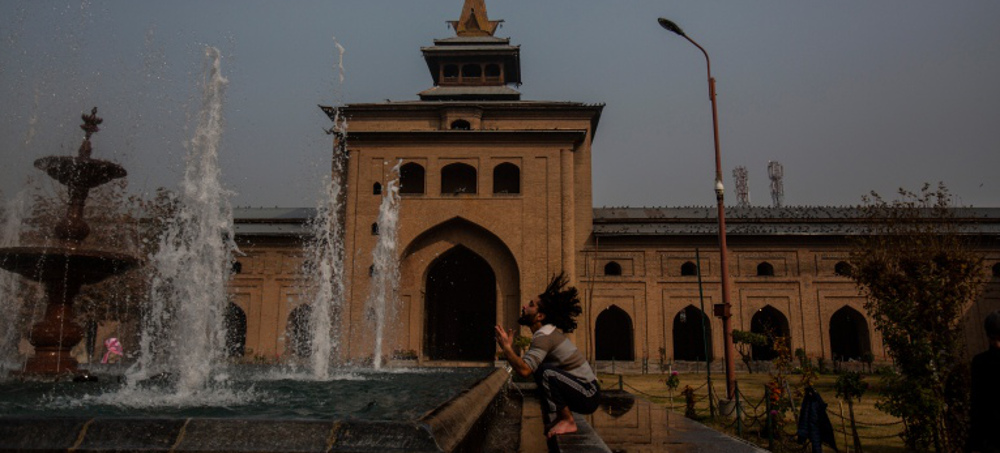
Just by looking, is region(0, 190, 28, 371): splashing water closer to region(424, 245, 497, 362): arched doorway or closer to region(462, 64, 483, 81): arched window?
region(424, 245, 497, 362): arched doorway

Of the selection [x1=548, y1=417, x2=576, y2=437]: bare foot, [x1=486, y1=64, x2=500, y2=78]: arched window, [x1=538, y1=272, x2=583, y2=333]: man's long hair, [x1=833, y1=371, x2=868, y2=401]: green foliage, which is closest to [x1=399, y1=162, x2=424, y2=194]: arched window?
[x1=486, y1=64, x2=500, y2=78]: arched window

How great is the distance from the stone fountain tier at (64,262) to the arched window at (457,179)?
16.0 metres

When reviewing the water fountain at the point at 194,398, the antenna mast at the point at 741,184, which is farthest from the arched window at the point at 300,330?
the antenna mast at the point at 741,184

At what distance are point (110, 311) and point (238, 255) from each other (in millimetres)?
4807

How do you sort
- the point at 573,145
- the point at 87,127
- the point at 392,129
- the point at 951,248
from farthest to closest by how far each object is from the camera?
the point at 392,129 < the point at 573,145 < the point at 951,248 < the point at 87,127

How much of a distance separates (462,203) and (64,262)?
15119 millimetres

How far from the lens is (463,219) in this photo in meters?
23.0

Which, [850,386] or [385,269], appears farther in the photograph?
[385,269]

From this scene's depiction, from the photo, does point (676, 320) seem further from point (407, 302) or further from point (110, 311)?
point (110, 311)

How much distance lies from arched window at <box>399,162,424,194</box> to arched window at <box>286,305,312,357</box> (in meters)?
6.19

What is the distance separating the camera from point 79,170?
9102mm

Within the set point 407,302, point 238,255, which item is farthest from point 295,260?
point 407,302

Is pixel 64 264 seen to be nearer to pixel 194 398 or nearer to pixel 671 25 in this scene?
pixel 194 398

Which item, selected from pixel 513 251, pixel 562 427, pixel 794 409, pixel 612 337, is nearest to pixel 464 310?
pixel 513 251
